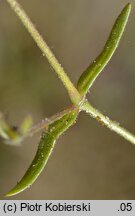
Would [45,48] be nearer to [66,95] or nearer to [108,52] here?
[108,52]

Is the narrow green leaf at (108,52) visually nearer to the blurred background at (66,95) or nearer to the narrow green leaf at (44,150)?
the narrow green leaf at (44,150)

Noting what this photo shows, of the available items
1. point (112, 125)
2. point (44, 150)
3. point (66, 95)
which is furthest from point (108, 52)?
point (66, 95)

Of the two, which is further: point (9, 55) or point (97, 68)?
point (9, 55)

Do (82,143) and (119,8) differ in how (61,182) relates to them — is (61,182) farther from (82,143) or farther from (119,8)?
(119,8)

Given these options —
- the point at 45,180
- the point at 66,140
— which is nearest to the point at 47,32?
the point at 66,140

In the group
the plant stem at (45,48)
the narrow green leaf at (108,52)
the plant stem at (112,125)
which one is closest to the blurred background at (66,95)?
the narrow green leaf at (108,52)

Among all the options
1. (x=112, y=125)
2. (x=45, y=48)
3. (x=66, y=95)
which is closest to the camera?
(x=45, y=48)
